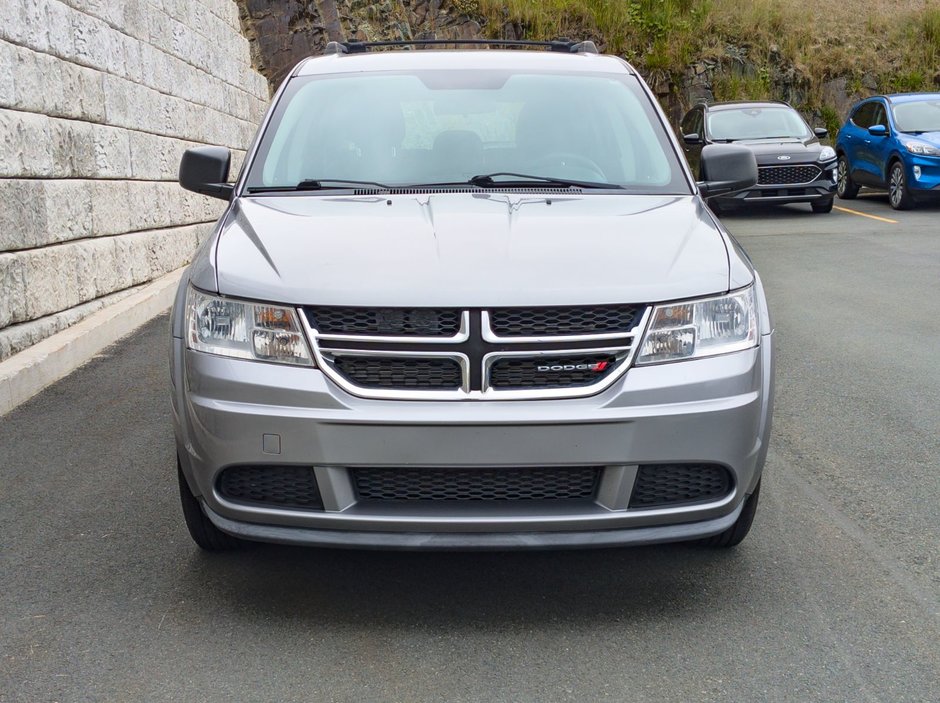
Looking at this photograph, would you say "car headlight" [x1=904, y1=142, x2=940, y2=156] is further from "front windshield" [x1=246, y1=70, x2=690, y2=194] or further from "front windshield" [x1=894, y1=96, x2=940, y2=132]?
"front windshield" [x1=246, y1=70, x2=690, y2=194]

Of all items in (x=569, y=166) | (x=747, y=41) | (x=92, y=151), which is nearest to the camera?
(x=569, y=166)

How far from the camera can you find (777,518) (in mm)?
4398

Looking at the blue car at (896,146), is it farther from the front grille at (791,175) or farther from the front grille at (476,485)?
Answer: the front grille at (476,485)

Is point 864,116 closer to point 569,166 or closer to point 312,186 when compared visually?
point 569,166

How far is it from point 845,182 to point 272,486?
19382 millimetres

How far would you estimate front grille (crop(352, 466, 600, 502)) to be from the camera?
3.38m

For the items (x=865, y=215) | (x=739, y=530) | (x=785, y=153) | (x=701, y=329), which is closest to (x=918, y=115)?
(x=865, y=215)

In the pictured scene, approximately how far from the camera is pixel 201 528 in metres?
3.95

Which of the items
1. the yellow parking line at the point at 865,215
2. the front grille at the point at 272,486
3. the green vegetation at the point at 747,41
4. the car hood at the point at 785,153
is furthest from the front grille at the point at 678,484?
the green vegetation at the point at 747,41

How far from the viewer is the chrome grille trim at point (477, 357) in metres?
3.29

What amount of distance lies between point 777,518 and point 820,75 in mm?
26716

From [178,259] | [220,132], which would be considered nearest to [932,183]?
[220,132]

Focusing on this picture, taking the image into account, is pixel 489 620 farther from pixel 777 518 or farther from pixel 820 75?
pixel 820 75

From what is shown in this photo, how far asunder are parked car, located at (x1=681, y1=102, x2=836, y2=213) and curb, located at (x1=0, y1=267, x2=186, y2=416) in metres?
9.88
